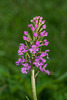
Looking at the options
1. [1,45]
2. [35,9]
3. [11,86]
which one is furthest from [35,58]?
[35,9]

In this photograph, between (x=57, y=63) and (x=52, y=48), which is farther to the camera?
(x=57, y=63)

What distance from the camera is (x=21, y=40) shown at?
6.31m

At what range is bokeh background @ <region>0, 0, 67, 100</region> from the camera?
14.6 ft

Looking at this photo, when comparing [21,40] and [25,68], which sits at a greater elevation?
[21,40]

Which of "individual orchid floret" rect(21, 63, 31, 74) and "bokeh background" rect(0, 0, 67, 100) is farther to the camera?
"bokeh background" rect(0, 0, 67, 100)

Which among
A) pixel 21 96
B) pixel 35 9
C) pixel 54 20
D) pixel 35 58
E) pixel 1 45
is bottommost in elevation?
pixel 21 96

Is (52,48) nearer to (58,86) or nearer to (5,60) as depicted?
(58,86)

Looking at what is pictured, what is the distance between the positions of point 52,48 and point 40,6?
5.00 m

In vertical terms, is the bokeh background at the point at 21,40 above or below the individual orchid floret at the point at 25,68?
above

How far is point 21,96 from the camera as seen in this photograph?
448 centimetres

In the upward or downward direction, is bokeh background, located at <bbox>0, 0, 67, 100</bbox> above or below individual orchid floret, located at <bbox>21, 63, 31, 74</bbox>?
above

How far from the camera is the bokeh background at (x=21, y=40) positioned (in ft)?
14.6

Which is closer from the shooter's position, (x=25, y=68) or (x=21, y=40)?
(x=25, y=68)

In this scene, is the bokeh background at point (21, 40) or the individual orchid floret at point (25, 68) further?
the bokeh background at point (21, 40)
